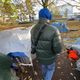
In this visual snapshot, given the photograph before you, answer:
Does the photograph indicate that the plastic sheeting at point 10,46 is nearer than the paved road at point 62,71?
Yes

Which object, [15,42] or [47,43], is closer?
[15,42]

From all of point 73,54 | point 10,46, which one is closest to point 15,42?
point 10,46

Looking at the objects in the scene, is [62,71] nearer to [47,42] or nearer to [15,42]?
[47,42]

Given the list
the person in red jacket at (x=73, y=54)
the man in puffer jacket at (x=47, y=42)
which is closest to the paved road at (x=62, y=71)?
→ the person in red jacket at (x=73, y=54)

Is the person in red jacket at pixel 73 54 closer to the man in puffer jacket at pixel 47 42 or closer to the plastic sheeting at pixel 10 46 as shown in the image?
the man in puffer jacket at pixel 47 42

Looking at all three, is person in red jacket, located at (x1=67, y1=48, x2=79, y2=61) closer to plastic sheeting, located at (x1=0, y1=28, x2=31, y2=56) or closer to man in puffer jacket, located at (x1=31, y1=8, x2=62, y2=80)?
man in puffer jacket, located at (x1=31, y1=8, x2=62, y2=80)

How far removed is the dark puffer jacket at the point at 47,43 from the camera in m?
5.83

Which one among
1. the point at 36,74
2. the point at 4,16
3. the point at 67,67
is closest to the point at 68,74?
the point at 67,67

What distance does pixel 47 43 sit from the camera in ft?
19.3

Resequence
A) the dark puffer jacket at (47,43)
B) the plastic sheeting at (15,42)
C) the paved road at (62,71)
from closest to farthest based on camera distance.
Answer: the plastic sheeting at (15,42) → the dark puffer jacket at (47,43) → the paved road at (62,71)

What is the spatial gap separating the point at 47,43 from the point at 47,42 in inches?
0.8

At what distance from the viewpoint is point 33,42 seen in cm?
605

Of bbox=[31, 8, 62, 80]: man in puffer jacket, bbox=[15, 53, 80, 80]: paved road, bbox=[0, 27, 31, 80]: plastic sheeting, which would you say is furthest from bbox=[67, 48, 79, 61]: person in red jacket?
bbox=[0, 27, 31, 80]: plastic sheeting

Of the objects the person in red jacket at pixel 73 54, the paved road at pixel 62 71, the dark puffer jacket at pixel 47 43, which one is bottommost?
the paved road at pixel 62 71
